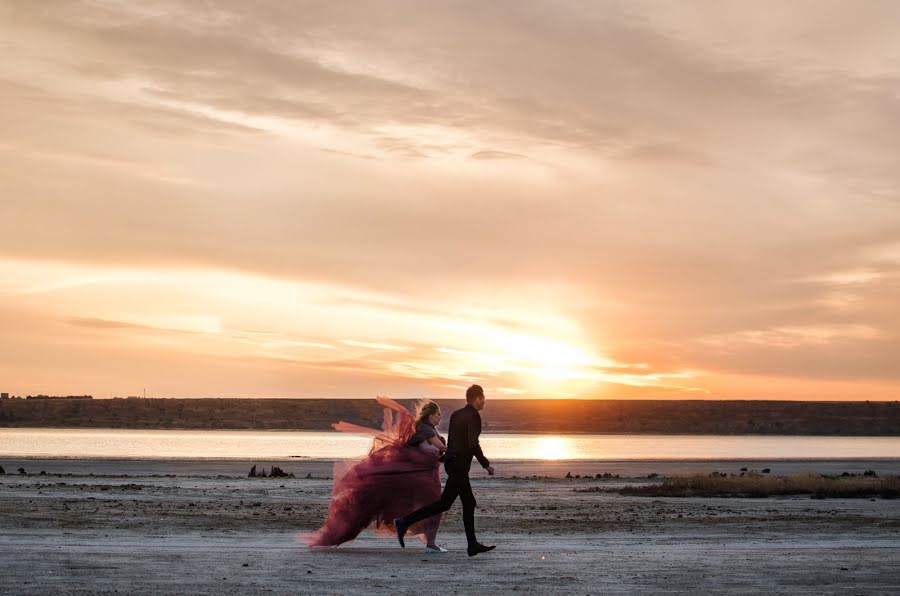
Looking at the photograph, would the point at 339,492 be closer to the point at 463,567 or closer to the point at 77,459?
the point at 463,567

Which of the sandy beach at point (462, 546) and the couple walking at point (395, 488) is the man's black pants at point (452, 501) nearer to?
the couple walking at point (395, 488)

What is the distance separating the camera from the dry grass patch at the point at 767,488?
38.6 m

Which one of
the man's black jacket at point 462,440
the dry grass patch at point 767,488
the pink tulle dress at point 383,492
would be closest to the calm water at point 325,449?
the dry grass patch at point 767,488

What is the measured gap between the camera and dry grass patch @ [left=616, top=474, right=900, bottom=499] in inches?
1521

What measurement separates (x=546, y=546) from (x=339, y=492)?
11.7 ft

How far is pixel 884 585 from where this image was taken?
1542 centimetres

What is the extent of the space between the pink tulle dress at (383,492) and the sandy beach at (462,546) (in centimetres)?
38

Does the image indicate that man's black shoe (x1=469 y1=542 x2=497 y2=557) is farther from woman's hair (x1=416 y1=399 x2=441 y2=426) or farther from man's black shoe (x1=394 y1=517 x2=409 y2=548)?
woman's hair (x1=416 y1=399 x2=441 y2=426)

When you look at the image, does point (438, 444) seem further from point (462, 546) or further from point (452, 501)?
point (462, 546)

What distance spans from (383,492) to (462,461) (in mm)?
1587

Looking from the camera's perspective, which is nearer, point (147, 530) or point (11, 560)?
point (11, 560)

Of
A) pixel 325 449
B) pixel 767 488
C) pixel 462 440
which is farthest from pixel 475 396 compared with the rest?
pixel 325 449

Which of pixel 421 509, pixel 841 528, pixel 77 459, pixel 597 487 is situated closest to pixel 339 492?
pixel 421 509

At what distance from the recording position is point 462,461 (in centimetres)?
1861
